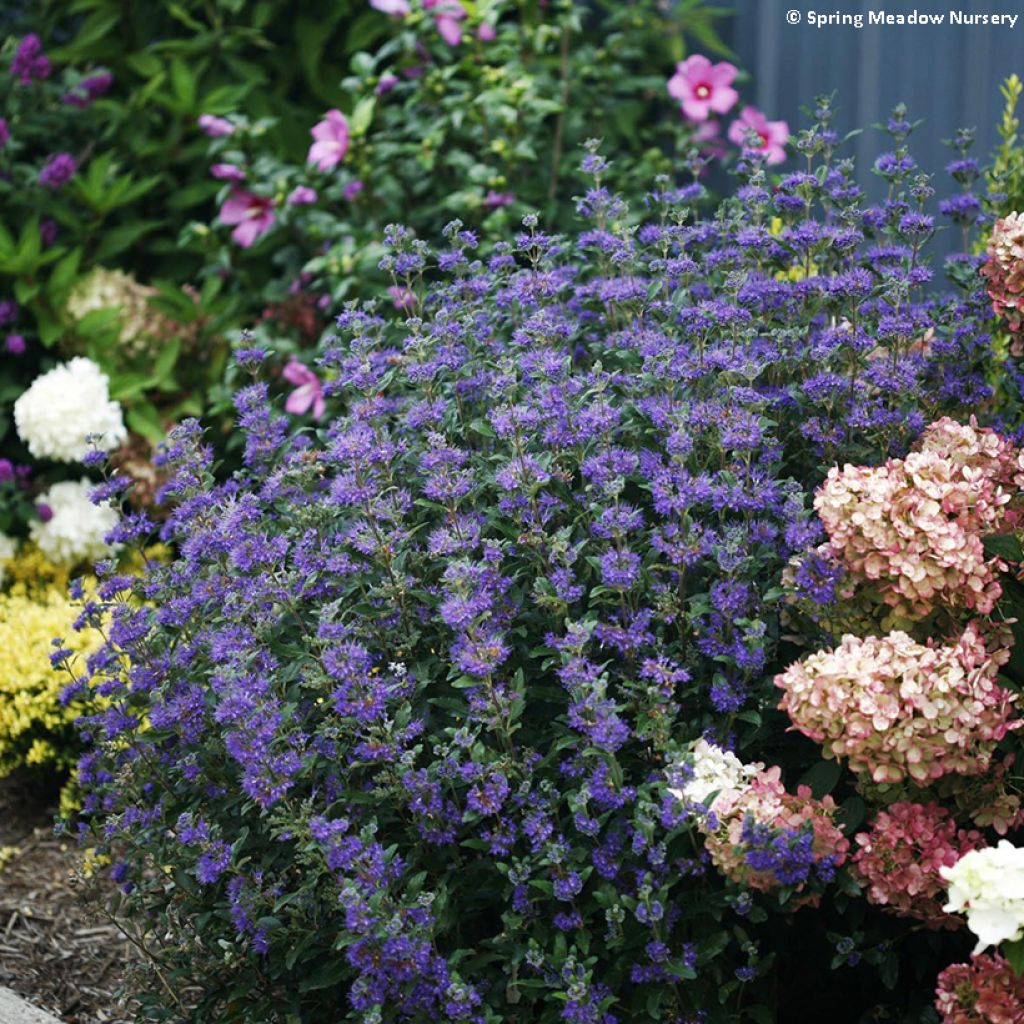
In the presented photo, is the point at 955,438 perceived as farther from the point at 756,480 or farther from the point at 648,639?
the point at 648,639

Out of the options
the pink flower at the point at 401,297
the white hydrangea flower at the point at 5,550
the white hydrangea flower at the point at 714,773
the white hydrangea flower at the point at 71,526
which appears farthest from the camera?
the white hydrangea flower at the point at 5,550

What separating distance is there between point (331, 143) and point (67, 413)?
1192 millimetres

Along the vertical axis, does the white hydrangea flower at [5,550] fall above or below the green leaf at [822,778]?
below

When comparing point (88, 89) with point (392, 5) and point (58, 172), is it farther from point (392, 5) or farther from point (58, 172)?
point (392, 5)

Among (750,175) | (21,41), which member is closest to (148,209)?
(21,41)

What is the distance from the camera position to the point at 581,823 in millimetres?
2100

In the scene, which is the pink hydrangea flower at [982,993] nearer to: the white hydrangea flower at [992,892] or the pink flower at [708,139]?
the white hydrangea flower at [992,892]

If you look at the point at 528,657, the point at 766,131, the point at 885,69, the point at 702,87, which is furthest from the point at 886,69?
the point at 528,657

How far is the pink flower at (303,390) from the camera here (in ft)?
14.2

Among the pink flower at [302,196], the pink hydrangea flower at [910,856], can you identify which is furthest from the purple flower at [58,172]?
the pink hydrangea flower at [910,856]

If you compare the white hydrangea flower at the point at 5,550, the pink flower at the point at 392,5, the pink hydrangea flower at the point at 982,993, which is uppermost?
the pink flower at the point at 392,5

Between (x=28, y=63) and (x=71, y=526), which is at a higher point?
(x=28, y=63)

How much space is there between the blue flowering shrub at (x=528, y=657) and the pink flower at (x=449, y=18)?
6.59 ft

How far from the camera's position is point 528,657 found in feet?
7.80
